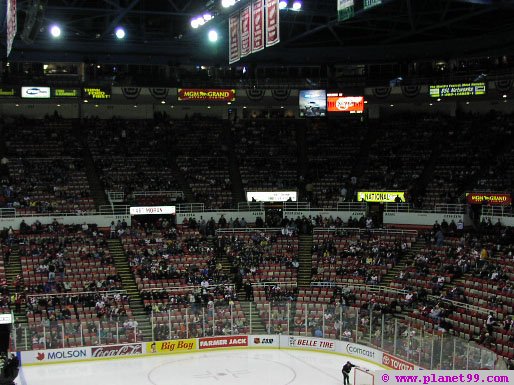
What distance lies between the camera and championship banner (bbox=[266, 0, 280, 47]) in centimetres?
1785

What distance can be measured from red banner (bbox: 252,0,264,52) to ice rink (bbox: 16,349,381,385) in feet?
39.4

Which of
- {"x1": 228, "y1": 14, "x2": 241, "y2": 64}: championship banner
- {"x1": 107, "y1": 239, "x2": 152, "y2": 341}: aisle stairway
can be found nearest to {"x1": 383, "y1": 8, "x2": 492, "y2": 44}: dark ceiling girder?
{"x1": 228, "y1": 14, "x2": 241, "y2": 64}: championship banner

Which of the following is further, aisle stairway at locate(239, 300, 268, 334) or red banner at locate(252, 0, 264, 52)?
aisle stairway at locate(239, 300, 268, 334)

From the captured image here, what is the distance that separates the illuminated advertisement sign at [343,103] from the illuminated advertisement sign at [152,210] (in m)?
10.6

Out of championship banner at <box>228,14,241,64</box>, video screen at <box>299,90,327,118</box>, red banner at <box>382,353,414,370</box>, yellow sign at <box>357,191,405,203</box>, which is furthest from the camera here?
video screen at <box>299,90,327,118</box>

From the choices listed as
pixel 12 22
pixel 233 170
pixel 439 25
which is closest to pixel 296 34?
pixel 233 170

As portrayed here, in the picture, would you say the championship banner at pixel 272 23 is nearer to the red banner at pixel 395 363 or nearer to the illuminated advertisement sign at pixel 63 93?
the red banner at pixel 395 363

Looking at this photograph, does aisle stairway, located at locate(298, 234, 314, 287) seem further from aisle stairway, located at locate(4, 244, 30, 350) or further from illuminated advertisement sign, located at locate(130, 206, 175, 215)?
aisle stairway, located at locate(4, 244, 30, 350)

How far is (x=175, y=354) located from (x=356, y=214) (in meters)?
15.1

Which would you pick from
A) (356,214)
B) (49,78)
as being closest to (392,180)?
(356,214)

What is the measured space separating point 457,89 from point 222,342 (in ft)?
65.6

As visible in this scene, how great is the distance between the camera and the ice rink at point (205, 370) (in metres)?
25.3

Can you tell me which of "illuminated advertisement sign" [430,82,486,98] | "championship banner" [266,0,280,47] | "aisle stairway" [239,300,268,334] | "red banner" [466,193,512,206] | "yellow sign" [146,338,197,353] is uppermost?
"illuminated advertisement sign" [430,82,486,98]

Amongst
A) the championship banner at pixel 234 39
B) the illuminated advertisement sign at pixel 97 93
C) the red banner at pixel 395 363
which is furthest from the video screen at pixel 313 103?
the championship banner at pixel 234 39
